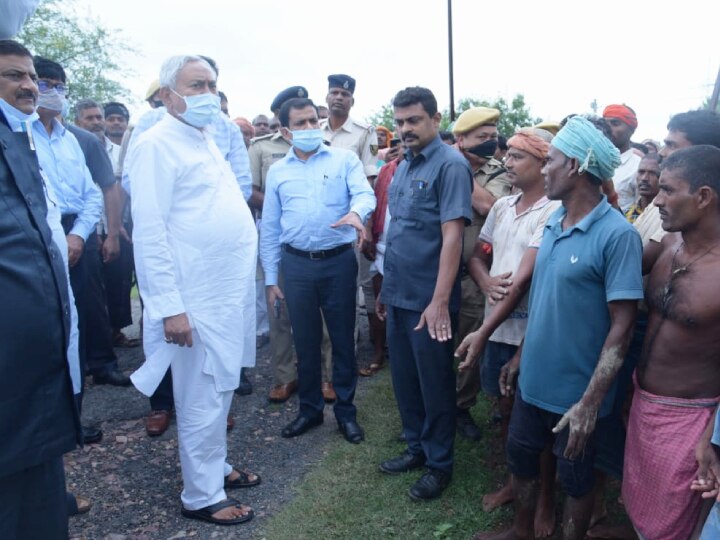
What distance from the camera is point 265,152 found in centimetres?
516

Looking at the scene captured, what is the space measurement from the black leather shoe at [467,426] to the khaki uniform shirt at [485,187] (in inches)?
45.1

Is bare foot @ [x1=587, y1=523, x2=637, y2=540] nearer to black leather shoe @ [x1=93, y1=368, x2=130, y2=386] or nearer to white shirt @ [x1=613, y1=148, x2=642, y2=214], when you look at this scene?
white shirt @ [x1=613, y1=148, x2=642, y2=214]

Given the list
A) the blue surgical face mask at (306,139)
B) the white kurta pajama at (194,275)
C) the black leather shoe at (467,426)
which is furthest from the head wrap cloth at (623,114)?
the white kurta pajama at (194,275)

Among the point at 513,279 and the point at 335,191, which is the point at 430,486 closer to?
the point at 513,279

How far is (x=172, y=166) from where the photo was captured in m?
2.94

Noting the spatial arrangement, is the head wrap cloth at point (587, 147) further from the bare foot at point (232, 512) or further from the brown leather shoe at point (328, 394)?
the brown leather shoe at point (328, 394)

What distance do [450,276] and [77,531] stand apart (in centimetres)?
243

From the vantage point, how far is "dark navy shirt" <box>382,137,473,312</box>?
317cm

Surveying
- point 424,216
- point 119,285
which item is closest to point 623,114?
point 424,216

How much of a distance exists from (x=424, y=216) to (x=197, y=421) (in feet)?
5.53

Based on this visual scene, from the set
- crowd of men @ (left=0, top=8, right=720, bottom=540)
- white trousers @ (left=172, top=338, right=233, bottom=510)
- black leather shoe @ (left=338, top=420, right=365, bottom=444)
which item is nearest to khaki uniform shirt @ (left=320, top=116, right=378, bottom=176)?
crowd of men @ (left=0, top=8, right=720, bottom=540)

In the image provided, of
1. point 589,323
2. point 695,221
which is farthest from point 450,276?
point 695,221

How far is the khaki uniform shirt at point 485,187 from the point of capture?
3.83m

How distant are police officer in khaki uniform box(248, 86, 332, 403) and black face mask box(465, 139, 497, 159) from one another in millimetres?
1822
